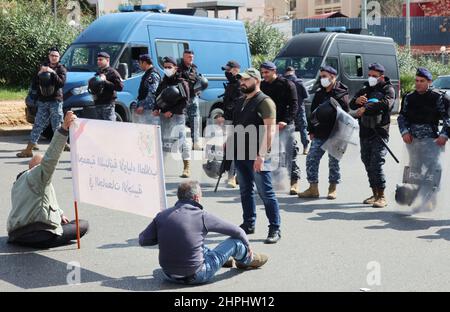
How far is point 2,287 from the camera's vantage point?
6.09 metres

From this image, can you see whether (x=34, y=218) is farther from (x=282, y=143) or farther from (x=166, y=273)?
(x=282, y=143)

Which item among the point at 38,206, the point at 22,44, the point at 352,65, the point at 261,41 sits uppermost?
the point at 22,44

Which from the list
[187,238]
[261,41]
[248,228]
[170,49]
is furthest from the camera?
[261,41]

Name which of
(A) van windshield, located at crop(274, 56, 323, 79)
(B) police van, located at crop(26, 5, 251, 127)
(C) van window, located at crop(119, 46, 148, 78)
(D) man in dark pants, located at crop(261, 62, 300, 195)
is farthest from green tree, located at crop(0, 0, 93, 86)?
(D) man in dark pants, located at crop(261, 62, 300, 195)

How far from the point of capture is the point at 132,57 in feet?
52.0

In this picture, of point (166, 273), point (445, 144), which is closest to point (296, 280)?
point (166, 273)

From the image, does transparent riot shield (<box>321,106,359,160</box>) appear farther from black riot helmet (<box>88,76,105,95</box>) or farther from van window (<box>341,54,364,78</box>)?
van window (<box>341,54,364,78</box>)

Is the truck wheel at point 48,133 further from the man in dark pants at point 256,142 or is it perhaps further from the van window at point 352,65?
the man in dark pants at point 256,142

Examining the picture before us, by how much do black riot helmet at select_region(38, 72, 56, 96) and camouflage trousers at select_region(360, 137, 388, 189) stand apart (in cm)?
607

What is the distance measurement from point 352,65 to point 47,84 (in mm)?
10346

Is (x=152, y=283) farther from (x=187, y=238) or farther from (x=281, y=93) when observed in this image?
(x=281, y=93)

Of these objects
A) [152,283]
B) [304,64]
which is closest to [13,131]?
[304,64]

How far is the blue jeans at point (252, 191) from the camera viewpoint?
7.54 meters

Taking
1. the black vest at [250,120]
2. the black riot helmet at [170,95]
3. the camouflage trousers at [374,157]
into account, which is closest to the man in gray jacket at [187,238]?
the black vest at [250,120]
